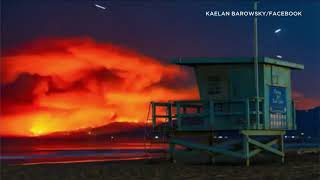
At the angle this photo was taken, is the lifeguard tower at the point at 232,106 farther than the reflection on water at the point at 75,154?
No

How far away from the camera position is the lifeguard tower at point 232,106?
20.1 m

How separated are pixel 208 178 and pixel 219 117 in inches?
244

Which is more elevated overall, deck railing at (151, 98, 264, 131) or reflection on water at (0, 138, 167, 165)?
deck railing at (151, 98, 264, 131)

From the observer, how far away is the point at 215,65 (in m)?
20.8

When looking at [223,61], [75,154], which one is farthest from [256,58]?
[75,154]

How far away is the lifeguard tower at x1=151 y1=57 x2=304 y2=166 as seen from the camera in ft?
65.8

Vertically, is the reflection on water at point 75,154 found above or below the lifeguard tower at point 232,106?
below

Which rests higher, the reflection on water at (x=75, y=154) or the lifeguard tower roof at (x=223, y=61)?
the lifeguard tower roof at (x=223, y=61)

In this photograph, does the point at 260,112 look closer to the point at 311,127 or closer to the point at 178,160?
the point at 178,160

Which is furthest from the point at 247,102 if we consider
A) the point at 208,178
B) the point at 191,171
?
the point at 208,178

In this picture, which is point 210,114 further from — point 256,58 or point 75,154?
point 75,154

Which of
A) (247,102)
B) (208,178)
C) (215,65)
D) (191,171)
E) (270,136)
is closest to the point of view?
(208,178)

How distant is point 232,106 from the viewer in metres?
20.6

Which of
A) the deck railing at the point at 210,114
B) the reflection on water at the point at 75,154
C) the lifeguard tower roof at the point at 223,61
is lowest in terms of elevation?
the reflection on water at the point at 75,154
